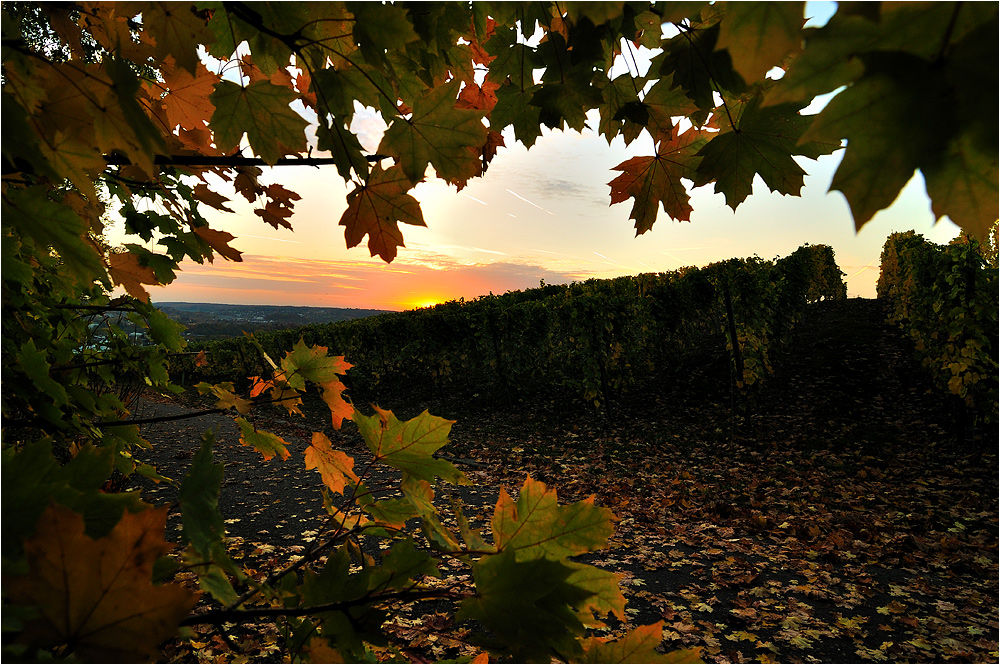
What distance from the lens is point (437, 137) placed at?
1.03 meters

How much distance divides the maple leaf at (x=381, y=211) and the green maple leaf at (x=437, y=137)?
0.13ft

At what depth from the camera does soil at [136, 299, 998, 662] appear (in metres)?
3.42

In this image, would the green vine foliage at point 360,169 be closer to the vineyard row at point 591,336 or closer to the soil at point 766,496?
the soil at point 766,496

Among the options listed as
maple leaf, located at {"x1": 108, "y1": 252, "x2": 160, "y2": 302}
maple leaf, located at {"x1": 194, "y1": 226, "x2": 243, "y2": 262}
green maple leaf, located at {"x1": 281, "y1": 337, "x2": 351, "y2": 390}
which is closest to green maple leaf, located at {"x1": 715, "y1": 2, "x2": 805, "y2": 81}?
green maple leaf, located at {"x1": 281, "y1": 337, "x2": 351, "y2": 390}

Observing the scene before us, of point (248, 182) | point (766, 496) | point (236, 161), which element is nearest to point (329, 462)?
point (236, 161)

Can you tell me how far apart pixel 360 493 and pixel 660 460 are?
7516mm

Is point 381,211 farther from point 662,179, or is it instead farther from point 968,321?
point 968,321

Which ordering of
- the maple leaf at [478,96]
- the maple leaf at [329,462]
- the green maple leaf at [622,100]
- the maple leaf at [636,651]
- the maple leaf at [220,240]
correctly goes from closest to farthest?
the maple leaf at [636,651] < the maple leaf at [329,462] < the green maple leaf at [622,100] < the maple leaf at [220,240] < the maple leaf at [478,96]

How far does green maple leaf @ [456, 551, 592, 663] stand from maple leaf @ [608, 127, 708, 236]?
3.58 feet

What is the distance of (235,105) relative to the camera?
3.37 feet

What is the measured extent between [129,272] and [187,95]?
648mm

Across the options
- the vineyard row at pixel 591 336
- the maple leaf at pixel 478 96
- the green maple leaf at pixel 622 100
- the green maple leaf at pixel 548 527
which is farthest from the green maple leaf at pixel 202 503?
the vineyard row at pixel 591 336

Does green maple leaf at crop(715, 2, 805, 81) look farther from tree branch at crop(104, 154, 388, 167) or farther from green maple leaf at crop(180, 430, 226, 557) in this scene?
green maple leaf at crop(180, 430, 226, 557)

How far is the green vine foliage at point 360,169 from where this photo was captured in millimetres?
487
